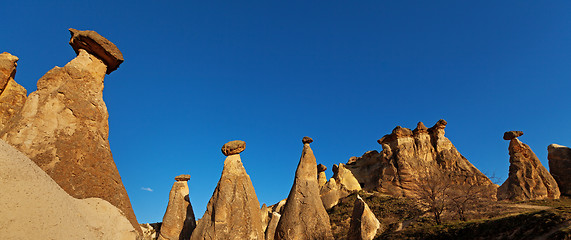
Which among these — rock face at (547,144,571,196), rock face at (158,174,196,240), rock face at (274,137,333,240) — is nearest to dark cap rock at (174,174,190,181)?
rock face at (158,174,196,240)

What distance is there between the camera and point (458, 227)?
10695 mm

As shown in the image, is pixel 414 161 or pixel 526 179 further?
pixel 414 161

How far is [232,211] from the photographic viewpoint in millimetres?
12883

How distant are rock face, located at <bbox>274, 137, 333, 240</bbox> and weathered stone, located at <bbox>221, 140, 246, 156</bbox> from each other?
368 cm

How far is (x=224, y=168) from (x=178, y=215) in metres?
6.70

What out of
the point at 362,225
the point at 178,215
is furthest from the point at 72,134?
the point at 178,215

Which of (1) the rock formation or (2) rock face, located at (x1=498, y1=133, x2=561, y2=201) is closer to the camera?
(2) rock face, located at (x1=498, y1=133, x2=561, y2=201)

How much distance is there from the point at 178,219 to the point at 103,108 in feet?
42.2

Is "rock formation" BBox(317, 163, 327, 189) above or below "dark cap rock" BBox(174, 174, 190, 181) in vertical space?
above

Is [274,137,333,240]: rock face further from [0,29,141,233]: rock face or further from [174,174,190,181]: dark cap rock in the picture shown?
[0,29,141,233]: rock face

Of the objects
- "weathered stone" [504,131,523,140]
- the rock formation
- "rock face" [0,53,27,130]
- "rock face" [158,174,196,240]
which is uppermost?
"weathered stone" [504,131,523,140]

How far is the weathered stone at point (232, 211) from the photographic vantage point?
1247 centimetres

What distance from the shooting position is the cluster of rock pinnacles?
6297 mm

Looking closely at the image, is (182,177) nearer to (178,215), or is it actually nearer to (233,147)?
(178,215)
